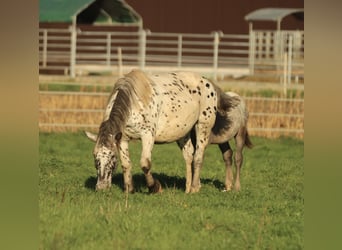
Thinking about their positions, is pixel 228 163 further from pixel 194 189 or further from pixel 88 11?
pixel 88 11

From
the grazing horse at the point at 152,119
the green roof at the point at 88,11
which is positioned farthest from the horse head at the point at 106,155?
the green roof at the point at 88,11

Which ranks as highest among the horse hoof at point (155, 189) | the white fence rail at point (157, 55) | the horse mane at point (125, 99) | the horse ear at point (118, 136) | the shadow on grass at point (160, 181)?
the white fence rail at point (157, 55)

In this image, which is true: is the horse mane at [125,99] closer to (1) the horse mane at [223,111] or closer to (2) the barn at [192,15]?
(1) the horse mane at [223,111]

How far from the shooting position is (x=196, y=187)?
31.0 ft

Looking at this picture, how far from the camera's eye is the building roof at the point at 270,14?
38.2 m

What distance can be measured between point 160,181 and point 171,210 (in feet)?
11.1

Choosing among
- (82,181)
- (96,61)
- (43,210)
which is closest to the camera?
(43,210)

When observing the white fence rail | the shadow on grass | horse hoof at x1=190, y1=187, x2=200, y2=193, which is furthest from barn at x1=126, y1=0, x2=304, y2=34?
horse hoof at x1=190, y1=187, x2=200, y2=193

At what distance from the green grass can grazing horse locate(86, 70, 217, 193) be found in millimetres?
293

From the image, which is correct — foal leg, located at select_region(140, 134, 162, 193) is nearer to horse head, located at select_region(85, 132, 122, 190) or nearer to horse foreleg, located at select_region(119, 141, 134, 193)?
horse foreleg, located at select_region(119, 141, 134, 193)
